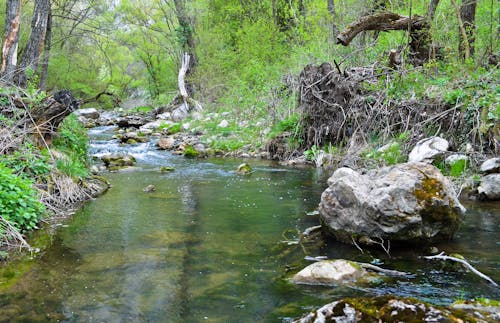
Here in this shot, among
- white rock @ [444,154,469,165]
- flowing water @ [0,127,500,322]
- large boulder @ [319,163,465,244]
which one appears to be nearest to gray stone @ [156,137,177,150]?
flowing water @ [0,127,500,322]

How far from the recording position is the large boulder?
4785 millimetres

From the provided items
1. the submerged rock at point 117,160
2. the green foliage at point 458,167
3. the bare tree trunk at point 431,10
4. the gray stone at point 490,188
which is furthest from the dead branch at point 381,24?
the submerged rock at point 117,160

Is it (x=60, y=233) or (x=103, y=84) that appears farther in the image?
(x=103, y=84)

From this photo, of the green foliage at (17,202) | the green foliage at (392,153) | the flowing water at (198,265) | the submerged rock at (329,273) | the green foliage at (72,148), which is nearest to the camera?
the flowing water at (198,265)

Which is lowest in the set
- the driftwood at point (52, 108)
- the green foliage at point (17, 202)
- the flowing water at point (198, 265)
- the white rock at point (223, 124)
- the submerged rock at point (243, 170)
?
the submerged rock at point (243, 170)

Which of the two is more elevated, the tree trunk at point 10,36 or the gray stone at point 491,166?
the tree trunk at point 10,36

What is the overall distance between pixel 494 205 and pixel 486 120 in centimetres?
193

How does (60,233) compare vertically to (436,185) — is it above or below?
below

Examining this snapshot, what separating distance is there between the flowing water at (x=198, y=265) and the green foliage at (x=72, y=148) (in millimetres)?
701

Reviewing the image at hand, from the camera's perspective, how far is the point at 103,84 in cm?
3612

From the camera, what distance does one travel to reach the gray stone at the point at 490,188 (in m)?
7.06

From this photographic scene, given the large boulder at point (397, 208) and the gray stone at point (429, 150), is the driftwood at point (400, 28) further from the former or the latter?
the large boulder at point (397, 208)

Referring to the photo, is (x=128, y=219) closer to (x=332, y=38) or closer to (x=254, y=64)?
(x=332, y=38)

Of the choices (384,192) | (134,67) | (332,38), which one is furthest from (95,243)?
(134,67)
